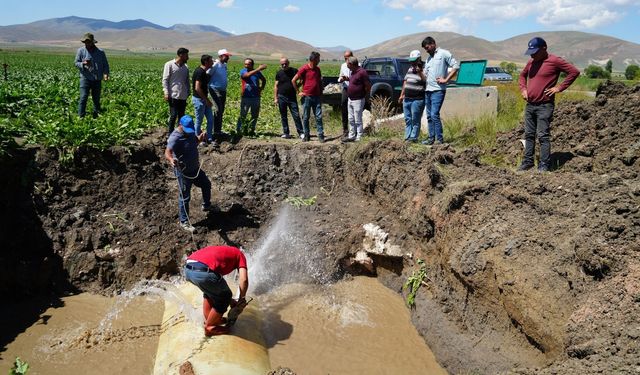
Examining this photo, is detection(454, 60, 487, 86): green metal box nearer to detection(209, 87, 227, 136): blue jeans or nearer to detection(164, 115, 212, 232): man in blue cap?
detection(209, 87, 227, 136): blue jeans

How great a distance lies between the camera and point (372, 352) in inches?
221

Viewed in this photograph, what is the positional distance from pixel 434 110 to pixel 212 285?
17.8ft

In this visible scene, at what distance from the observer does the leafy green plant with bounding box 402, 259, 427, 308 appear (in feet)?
21.3

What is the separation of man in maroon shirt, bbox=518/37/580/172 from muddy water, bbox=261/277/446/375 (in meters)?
3.12

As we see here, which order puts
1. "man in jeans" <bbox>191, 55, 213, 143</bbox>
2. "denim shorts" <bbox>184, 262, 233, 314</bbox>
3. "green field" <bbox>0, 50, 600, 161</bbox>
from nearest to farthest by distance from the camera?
"denim shorts" <bbox>184, 262, 233, 314</bbox> < "green field" <bbox>0, 50, 600, 161</bbox> < "man in jeans" <bbox>191, 55, 213, 143</bbox>

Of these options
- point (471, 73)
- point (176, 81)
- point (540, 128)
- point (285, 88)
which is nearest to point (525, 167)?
point (540, 128)

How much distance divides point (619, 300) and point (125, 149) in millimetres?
7491

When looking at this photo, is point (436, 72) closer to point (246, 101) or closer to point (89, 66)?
point (246, 101)

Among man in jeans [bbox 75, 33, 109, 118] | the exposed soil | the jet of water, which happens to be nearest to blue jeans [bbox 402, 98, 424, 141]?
the exposed soil

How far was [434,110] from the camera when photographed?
8547 millimetres

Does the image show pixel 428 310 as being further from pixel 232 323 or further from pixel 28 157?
pixel 28 157

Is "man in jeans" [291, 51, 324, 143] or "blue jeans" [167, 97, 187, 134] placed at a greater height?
"man in jeans" [291, 51, 324, 143]

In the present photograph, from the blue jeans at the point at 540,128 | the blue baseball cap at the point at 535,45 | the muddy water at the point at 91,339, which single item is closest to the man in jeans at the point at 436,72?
the blue baseball cap at the point at 535,45

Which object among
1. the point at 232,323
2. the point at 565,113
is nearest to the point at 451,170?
the point at 565,113
